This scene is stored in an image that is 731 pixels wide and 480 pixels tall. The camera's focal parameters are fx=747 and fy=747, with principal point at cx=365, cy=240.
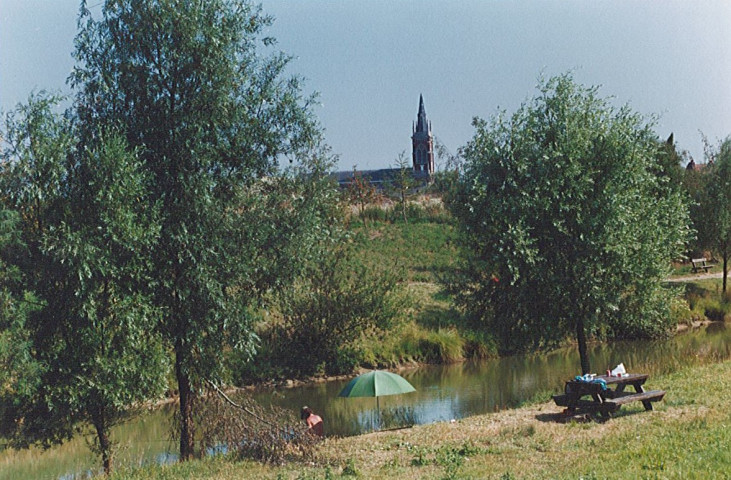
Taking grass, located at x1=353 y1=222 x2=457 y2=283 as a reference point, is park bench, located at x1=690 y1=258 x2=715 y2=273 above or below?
below

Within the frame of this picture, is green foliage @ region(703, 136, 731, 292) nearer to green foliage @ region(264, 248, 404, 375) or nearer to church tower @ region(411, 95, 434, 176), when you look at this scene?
green foliage @ region(264, 248, 404, 375)

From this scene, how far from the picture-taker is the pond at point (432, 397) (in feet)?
52.7

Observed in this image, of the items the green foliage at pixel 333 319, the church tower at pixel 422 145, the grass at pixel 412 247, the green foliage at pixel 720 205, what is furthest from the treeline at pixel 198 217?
the church tower at pixel 422 145

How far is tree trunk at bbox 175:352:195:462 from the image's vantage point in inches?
568

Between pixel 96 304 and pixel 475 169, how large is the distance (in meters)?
9.33

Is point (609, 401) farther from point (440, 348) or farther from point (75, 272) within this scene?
point (440, 348)

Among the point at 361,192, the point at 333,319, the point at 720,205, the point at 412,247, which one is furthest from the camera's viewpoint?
the point at 361,192

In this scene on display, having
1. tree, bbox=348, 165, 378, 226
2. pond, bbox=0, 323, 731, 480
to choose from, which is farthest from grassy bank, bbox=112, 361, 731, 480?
tree, bbox=348, 165, 378, 226

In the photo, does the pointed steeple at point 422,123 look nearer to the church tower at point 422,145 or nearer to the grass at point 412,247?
the church tower at point 422,145

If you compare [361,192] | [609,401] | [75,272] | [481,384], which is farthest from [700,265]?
[75,272]

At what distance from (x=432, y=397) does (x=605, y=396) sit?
8.83 meters

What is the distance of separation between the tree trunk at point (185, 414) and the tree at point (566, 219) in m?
7.08

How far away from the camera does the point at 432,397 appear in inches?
831

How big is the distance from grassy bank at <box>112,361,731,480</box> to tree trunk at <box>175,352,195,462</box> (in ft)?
9.91
